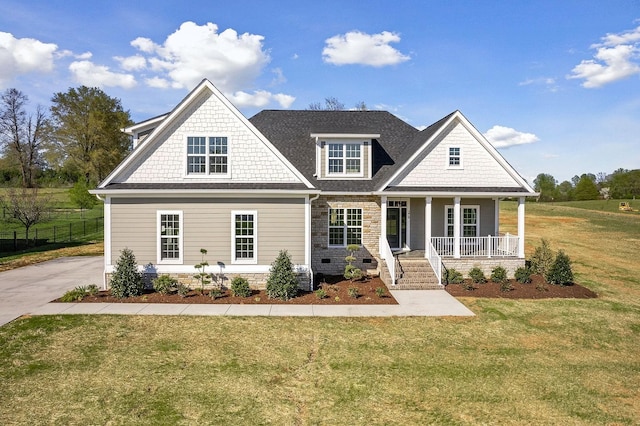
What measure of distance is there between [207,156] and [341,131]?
20.6ft

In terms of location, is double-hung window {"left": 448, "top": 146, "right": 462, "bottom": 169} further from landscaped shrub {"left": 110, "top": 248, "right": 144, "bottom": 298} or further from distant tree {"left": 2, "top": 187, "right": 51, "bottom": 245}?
distant tree {"left": 2, "top": 187, "right": 51, "bottom": 245}

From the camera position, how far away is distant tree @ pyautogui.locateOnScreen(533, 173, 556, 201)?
88.0 meters

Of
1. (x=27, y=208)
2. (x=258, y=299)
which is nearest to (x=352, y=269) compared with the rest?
(x=258, y=299)

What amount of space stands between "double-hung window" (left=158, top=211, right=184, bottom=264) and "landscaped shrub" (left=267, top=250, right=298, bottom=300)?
3.91 meters

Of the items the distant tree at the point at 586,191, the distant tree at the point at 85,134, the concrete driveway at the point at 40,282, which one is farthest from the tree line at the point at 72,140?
the distant tree at the point at 586,191

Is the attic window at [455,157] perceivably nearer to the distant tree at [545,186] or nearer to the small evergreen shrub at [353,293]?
the small evergreen shrub at [353,293]

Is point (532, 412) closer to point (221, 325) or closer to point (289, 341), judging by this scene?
point (289, 341)

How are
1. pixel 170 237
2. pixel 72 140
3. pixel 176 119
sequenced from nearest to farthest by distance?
1. pixel 170 237
2. pixel 176 119
3. pixel 72 140

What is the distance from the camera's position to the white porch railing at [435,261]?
15.9m

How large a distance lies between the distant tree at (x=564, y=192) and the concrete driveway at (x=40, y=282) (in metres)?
97.1

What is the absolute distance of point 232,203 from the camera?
1498 cm

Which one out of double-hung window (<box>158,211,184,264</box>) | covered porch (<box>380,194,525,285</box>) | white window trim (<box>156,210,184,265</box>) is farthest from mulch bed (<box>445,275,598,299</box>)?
double-hung window (<box>158,211,184,264</box>)

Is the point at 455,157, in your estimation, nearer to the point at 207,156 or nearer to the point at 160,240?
the point at 207,156

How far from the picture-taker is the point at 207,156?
15.2 m
